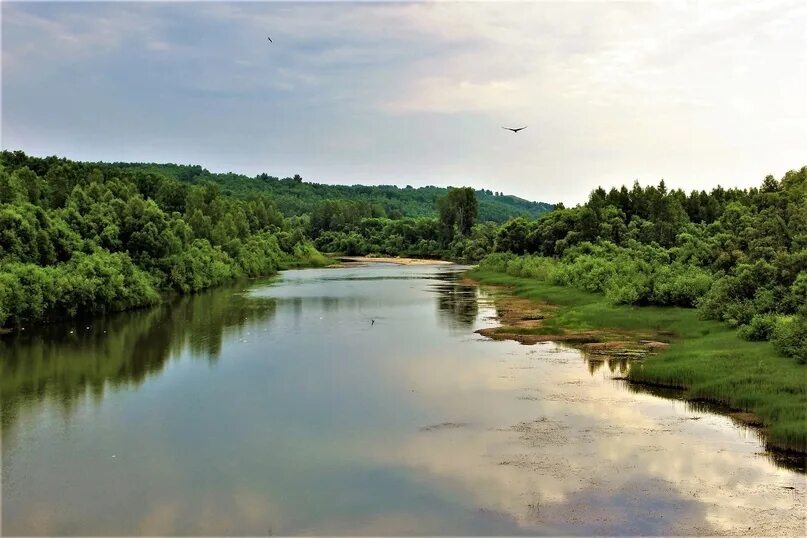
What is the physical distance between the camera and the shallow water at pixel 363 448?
1719 centimetres

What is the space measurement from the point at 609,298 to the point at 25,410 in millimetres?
38361

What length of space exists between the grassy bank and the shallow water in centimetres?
124

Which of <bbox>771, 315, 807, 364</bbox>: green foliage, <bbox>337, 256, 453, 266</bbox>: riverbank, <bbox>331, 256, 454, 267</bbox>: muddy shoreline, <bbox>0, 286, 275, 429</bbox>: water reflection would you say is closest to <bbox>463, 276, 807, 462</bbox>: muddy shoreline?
<bbox>771, 315, 807, 364</bbox>: green foliage

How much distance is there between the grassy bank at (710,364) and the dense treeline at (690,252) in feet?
3.63

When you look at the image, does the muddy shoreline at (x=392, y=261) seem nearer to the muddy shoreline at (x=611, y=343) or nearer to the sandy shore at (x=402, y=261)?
the sandy shore at (x=402, y=261)

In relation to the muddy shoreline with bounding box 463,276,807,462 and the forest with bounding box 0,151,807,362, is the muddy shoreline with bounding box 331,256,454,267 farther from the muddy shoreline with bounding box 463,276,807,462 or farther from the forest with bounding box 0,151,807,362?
the muddy shoreline with bounding box 463,276,807,462

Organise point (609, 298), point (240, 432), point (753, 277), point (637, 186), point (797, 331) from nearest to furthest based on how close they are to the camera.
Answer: point (240, 432)
point (797, 331)
point (753, 277)
point (609, 298)
point (637, 186)

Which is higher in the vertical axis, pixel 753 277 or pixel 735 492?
pixel 753 277

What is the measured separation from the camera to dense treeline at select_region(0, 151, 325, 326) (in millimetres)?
46312

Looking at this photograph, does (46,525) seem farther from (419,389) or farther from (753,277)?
(753,277)

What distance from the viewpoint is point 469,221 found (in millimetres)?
157000

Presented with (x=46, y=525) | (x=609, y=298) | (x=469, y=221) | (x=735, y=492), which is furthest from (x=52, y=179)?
(x=469, y=221)

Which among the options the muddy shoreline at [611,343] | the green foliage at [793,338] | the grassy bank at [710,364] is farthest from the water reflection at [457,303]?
the green foliage at [793,338]

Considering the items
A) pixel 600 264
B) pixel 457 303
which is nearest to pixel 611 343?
pixel 457 303
